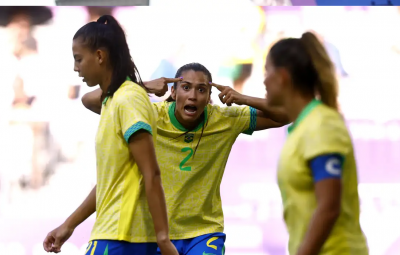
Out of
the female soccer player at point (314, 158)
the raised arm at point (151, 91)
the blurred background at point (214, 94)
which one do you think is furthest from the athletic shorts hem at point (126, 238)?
the blurred background at point (214, 94)

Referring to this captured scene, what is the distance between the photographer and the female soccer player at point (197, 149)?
251 cm

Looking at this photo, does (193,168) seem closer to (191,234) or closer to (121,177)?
(191,234)

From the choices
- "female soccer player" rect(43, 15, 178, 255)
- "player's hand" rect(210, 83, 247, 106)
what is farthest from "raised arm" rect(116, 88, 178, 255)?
"player's hand" rect(210, 83, 247, 106)

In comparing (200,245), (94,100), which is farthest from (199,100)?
(200,245)

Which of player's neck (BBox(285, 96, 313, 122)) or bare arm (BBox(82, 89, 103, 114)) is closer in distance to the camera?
player's neck (BBox(285, 96, 313, 122))

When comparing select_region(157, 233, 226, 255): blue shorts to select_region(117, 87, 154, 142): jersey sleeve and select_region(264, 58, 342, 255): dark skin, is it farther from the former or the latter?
select_region(264, 58, 342, 255): dark skin

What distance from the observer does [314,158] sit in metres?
1.41

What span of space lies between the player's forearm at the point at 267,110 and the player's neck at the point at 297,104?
1.16 metres

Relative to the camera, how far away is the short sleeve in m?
1.40

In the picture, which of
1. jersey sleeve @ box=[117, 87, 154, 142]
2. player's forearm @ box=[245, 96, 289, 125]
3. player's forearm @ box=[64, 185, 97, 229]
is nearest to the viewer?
jersey sleeve @ box=[117, 87, 154, 142]

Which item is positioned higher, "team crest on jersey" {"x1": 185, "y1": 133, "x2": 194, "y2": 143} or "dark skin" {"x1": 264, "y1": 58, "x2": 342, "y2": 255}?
"dark skin" {"x1": 264, "y1": 58, "x2": 342, "y2": 255}

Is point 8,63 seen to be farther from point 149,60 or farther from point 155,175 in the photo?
point 155,175

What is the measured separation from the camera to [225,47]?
4.07 m

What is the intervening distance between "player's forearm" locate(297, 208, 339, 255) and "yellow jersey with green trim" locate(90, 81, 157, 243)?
1.99 feet
